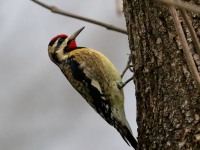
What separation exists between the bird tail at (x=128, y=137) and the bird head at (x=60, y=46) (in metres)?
0.73

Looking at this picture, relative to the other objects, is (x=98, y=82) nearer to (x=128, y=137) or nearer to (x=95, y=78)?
(x=95, y=78)

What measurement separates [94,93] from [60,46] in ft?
1.60

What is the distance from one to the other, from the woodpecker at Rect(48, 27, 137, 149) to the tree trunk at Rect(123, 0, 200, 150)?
0.97 meters

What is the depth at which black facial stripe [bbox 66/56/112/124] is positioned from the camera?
3.78 m

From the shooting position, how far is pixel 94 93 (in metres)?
3.82

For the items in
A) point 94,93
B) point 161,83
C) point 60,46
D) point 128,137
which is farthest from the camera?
point 60,46

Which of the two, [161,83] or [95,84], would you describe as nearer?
[161,83]

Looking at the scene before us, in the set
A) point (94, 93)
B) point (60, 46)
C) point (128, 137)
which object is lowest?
point (128, 137)

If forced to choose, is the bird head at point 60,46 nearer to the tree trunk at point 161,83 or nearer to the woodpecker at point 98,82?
the woodpecker at point 98,82

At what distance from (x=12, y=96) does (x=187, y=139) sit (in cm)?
335

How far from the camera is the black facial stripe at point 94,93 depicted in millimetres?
3783

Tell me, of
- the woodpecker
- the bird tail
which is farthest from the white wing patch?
the bird tail

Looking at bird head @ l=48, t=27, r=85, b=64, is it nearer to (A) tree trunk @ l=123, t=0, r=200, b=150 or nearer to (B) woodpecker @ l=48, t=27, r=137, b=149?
(B) woodpecker @ l=48, t=27, r=137, b=149

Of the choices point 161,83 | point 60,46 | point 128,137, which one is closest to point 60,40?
point 60,46
